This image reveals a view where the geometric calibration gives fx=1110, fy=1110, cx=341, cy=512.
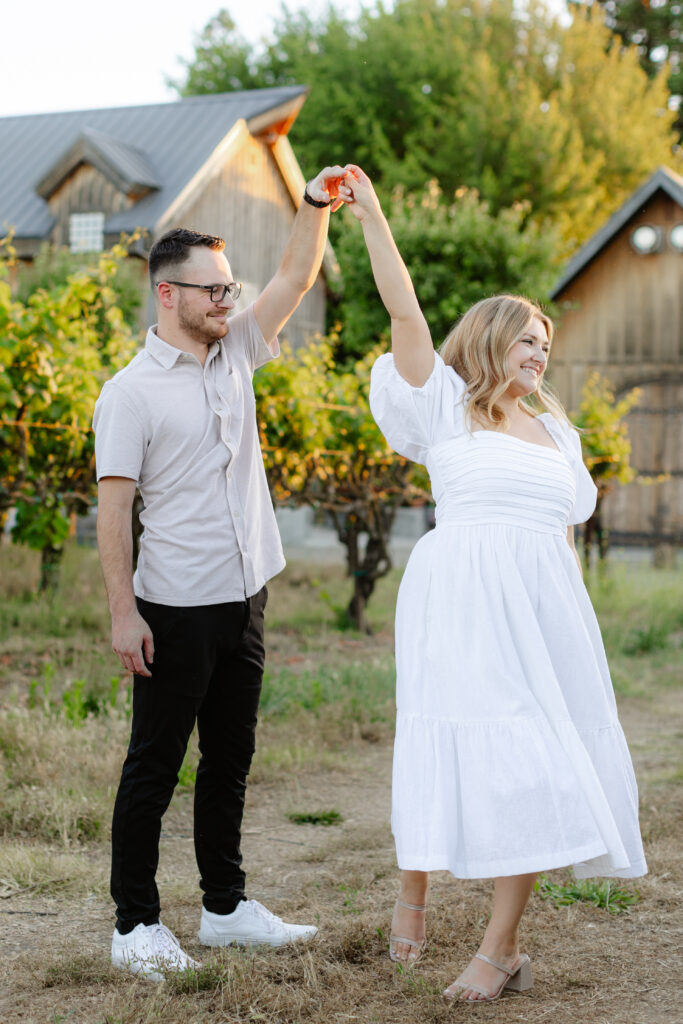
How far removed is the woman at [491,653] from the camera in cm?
275

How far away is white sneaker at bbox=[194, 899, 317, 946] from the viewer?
10.7 ft

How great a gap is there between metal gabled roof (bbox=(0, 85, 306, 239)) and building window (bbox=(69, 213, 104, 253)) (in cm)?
43

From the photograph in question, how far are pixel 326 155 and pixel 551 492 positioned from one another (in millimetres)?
25128

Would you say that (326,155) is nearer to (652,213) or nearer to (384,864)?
(652,213)

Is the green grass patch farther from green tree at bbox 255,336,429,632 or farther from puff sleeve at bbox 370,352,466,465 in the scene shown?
puff sleeve at bbox 370,352,466,465

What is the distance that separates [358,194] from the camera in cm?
309

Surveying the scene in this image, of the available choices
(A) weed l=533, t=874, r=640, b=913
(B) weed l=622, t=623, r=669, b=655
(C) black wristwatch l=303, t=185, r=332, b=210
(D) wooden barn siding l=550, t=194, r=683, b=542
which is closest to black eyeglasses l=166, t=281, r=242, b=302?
(C) black wristwatch l=303, t=185, r=332, b=210

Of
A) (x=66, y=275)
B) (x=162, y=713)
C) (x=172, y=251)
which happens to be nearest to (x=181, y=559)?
(x=162, y=713)

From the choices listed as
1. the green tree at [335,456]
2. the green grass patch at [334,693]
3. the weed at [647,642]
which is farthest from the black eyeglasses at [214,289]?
the weed at [647,642]

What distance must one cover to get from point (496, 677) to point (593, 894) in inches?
51.7

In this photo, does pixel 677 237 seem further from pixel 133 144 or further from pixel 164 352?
pixel 164 352

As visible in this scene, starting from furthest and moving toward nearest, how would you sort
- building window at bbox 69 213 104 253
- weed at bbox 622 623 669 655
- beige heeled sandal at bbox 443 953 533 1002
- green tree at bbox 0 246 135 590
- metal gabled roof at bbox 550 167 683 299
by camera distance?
1. building window at bbox 69 213 104 253
2. metal gabled roof at bbox 550 167 683 299
3. weed at bbox 622 623 669 655
4. green tree at bbox 0 246 135 590
5. beige heeled sandal at bbox 443 953 533 1002

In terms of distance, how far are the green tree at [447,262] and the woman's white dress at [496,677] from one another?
16.2m

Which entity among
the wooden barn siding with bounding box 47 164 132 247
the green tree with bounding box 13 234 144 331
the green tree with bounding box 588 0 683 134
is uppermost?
the green tree with bounding box 588 0 683 134
